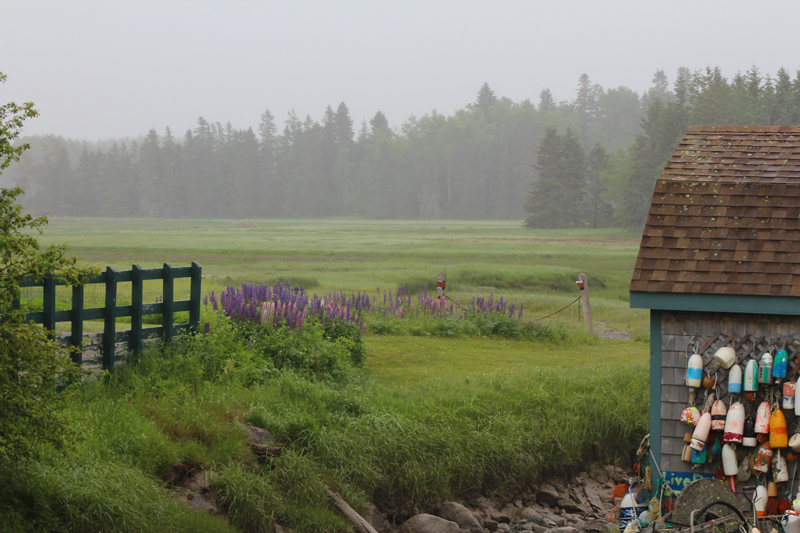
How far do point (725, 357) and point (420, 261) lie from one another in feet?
117

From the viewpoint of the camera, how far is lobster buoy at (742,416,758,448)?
7.33m

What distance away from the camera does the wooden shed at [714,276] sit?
24.3 feet

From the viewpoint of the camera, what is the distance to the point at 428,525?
7879mm

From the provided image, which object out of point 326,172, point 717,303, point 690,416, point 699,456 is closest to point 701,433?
point 690,416

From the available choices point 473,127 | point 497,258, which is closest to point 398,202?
point 473,127

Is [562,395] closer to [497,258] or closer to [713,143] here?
[713,143]

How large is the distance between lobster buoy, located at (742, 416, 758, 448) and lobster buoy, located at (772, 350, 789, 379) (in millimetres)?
575

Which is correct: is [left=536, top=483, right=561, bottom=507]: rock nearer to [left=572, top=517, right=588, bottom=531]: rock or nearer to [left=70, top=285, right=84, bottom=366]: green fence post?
[left=572, top=517, right=588, bottom=531]: rock

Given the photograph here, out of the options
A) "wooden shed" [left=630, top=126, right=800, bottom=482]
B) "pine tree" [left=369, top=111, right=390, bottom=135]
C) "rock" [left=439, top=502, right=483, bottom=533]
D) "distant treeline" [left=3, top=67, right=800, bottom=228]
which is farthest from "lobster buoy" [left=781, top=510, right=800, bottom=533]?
"pine tree" [left=369, top=111, right=390, bottom=135]

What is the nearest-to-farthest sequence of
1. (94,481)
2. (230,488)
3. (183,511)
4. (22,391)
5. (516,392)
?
(22,391)
(94,481)
(183,511)
(230,488)
(516,392)

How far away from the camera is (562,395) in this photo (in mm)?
10914

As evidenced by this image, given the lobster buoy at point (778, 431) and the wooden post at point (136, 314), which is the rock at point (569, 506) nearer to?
the lobster buoy at point (778, 431)

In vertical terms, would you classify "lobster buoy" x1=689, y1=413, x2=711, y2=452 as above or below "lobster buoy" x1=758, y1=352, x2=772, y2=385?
below

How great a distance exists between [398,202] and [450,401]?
305 feet
